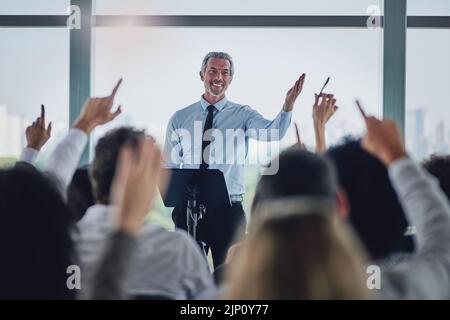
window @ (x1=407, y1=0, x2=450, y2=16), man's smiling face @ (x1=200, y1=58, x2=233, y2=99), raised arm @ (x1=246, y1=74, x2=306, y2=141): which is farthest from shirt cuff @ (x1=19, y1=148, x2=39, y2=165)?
window @ (x1=407, y1=0, x2=450, y2=16)

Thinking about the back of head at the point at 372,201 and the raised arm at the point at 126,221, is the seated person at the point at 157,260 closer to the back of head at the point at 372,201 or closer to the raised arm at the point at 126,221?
the raised arm at the point at 126,221

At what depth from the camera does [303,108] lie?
11.7 feet

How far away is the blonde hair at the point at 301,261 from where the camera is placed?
3.63 feet

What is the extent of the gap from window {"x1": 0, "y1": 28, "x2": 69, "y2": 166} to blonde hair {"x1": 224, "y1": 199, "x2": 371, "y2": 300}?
2.32 m

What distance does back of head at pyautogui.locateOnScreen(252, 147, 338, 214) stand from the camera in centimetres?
123

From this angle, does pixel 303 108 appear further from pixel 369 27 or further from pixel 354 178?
pixel 354 178

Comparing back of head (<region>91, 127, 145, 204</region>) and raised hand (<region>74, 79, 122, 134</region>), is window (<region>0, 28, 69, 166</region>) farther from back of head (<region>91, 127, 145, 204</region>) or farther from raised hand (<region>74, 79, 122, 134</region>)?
back of head (<region>91, 127, 145, 204</region>)

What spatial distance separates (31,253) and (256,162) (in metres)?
2.21

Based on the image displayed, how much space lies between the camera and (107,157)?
1780mm

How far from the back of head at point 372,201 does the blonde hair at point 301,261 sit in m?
0.61

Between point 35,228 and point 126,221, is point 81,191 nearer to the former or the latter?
point 35,228

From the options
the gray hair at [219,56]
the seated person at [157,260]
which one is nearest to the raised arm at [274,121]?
the gray hair at [219,56]

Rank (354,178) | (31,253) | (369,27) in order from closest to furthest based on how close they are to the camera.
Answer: (31,253)
(354,178)
(369,27)
